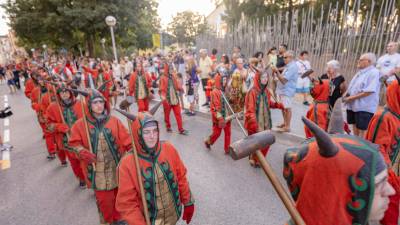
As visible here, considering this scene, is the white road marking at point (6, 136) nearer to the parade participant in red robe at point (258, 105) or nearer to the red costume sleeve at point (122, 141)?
the red costume sleeve at point (122, 141)

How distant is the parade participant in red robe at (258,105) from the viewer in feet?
14.5

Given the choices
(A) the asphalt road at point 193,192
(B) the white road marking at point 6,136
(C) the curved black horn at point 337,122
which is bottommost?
(B) the white road marking at point 6,136

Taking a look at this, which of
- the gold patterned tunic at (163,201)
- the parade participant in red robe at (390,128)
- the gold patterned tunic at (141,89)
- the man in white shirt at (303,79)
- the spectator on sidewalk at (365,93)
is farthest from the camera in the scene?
the man in white shirt at (303,79)

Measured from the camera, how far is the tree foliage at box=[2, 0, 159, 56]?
2261 centimetres

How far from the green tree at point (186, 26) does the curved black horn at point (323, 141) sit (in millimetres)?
49122

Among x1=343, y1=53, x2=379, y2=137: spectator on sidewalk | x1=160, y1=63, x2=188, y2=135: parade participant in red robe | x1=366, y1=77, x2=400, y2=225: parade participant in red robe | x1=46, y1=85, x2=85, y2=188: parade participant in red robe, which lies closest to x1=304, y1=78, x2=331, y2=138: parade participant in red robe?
x1=343, y1=53, x2=379, y2=137: spectator on sidewalk

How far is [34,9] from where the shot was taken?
81.5ft

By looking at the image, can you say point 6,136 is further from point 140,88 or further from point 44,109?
point 140,88

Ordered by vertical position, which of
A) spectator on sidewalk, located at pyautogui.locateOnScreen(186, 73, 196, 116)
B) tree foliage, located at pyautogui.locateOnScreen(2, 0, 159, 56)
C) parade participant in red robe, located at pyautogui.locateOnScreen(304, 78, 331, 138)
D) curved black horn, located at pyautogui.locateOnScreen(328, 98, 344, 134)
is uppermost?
tree foliage, located at pyautogui.locateOnScreen(2, 0, 159, 56)

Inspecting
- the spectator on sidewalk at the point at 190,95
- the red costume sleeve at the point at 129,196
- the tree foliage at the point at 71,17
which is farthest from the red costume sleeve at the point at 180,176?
the tree foliage at the point at 71,17

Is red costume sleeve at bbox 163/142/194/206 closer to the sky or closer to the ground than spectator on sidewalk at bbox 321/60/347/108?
closer to the ground

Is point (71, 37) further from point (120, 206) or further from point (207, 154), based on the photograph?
point (120, 206)

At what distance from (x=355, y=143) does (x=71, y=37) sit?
30.0 metres

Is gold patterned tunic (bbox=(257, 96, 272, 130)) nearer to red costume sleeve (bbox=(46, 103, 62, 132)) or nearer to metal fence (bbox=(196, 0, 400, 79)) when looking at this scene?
red costume sleeve (bbox=(46, 103, 62, 132))
